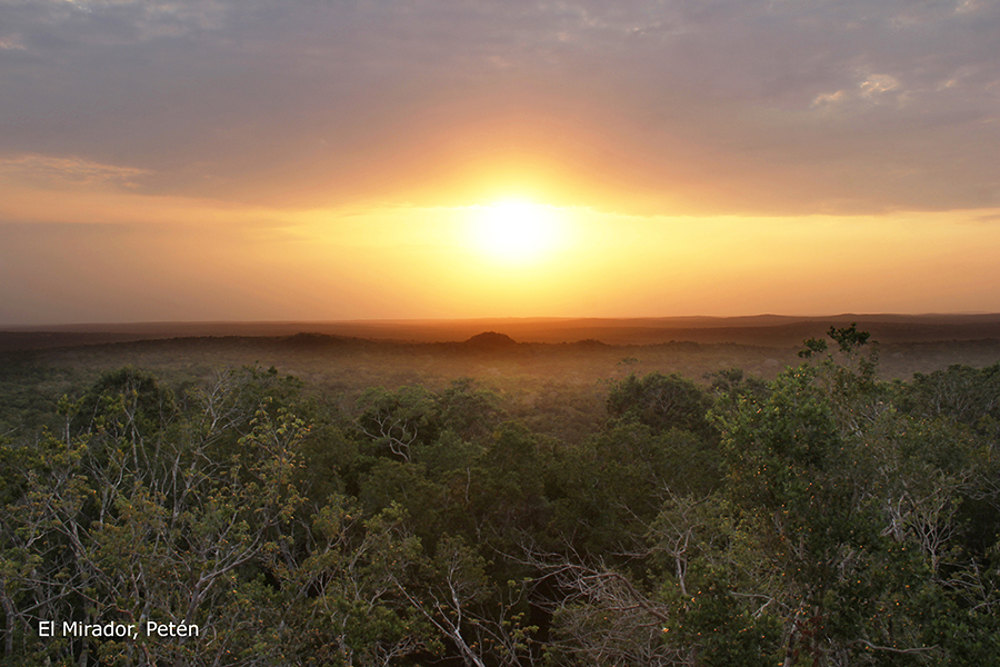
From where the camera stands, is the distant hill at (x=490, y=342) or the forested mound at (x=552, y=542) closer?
the forested mound at (x=552, y=542)

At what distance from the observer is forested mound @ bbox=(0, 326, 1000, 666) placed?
28.6 feet

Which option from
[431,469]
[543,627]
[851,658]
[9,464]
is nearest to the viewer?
[851,658]

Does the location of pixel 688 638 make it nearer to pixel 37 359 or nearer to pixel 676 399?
pixel 676 399

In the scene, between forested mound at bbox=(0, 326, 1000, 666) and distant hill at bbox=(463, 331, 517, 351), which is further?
distant hill at bbox=(463, 331, 517, 351)

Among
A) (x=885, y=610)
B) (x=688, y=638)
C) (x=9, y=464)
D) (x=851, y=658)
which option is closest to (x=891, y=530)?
(x=885, y=610)

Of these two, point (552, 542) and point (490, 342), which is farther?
point (490, 342)

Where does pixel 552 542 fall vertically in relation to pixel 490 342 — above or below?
below

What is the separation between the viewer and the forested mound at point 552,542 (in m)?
8.72

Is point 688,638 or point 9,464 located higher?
point 9,464

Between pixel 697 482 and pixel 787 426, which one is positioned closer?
pixel 787 426

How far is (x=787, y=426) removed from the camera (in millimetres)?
8766

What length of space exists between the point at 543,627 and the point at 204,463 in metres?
14.3

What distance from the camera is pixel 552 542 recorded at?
71.6ft

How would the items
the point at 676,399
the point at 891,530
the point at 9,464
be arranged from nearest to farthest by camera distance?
the point at 891,530 < the point at 9,464 < the point at 676,399
